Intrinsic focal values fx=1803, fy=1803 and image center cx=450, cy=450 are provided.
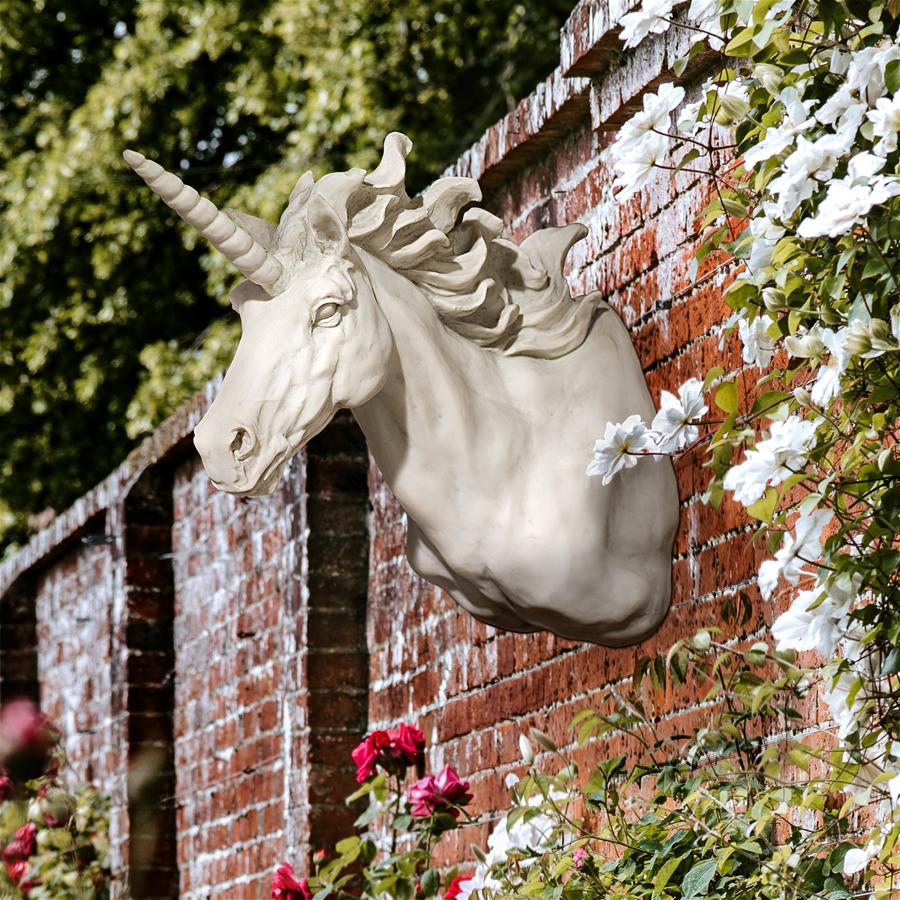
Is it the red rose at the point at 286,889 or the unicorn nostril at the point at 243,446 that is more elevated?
the unicorn nostril at the point at 243,446

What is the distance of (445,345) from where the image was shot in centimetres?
317

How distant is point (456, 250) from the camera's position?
3207 mm

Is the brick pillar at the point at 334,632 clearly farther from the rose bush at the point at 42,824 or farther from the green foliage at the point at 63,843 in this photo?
the green foliage at the point at 63,843

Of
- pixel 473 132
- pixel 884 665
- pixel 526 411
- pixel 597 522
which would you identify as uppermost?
pixel 473 132

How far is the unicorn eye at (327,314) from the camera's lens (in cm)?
295

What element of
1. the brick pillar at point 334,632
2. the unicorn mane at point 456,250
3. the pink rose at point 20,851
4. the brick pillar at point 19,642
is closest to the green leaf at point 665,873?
the unicorn mane at point 456,250

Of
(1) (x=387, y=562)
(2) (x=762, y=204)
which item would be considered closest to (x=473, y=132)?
(1) (x=387, y=562)

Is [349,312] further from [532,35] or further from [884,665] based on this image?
[532,35]

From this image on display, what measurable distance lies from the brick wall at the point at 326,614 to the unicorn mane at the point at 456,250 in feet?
0.77

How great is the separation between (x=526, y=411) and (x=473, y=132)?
9.26 m

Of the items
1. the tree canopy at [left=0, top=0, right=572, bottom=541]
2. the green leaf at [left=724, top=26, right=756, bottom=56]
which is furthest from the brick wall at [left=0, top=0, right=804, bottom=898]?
the tree canopy at [left=0, top=0, right=572, bottom=541]

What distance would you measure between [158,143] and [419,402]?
398 inches

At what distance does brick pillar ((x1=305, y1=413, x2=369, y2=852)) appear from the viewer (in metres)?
5.05

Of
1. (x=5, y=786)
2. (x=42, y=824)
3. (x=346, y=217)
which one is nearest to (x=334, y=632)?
(x=5, y=786)
